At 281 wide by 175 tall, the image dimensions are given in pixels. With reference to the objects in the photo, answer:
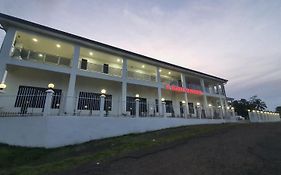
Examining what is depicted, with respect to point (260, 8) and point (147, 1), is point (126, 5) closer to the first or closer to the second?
point (147, 1)

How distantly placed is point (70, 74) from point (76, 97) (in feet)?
8.63

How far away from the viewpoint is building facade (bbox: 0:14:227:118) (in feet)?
34.3

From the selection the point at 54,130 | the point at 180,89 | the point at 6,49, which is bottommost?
the point at 54,130

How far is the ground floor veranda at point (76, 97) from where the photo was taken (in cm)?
952

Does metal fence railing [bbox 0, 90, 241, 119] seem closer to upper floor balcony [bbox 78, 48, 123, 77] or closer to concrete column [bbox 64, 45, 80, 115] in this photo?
concrete column [bbox 64, 45, 80, 115]

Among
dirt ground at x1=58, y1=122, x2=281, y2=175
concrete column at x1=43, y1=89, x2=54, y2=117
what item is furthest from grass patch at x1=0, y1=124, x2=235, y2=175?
concrete column at x1=43, y1=89, x2=54, y2=117

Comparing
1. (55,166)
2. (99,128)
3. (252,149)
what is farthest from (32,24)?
(252,149)

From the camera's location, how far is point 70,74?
12.2 m

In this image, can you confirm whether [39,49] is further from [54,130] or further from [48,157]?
[48,157]

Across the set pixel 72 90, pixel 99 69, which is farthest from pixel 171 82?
pixel 72 90

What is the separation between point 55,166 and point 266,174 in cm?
558

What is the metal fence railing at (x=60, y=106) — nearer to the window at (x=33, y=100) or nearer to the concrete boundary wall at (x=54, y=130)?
the window at (x=33, y=100)

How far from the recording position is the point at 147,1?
47.0 feet

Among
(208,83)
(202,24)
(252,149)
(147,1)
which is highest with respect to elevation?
(147,1)
